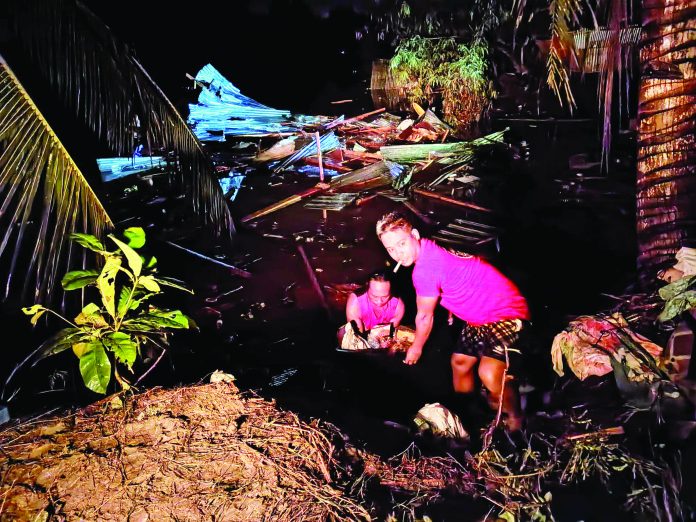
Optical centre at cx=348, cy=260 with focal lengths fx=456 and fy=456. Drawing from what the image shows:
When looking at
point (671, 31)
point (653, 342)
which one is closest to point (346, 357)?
point (653, 342)

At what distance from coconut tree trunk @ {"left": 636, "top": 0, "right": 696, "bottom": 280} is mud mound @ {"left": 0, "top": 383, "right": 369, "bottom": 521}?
12.3ft

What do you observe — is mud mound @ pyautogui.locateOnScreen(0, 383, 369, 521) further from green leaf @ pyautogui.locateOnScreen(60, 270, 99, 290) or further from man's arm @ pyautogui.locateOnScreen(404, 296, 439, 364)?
man's arm @ pyautogui.locateOnScreen(404, 296, 439, 364)

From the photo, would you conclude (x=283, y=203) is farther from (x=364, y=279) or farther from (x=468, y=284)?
(x=468, y=284)

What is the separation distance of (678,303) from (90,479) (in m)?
3.84

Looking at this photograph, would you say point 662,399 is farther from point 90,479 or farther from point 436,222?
point 436,222

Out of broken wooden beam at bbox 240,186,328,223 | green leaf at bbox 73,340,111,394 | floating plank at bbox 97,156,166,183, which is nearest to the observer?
green leaf at bbox 73,340,111,394

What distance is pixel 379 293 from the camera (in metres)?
4.73

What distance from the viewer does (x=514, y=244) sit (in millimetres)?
6781

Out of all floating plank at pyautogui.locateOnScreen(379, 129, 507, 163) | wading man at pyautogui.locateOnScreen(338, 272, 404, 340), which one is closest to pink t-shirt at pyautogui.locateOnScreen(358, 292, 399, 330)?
wading man at pyautogui.locateOnScreen(338, 272, 404, 340)

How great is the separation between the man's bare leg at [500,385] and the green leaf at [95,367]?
2.77m

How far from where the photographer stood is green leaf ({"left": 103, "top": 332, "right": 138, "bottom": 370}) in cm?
272

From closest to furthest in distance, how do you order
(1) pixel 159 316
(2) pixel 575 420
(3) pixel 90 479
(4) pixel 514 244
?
(3) pixel 90 479
(1) pixel 159 316
(2) pixel 575 420
(4) pixel 514 244

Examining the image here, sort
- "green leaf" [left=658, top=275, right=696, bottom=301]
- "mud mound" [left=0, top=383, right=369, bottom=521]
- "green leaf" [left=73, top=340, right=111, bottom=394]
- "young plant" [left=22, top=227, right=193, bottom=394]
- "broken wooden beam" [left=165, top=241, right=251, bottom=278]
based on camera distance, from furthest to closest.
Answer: "broken wooden beam" [left=165, top=241, right=251, bottom=278]
"green leaf" [left=658, top=275, right=696, bottom=301]
"young plant" [left=22, top=227, right=193, bottom=394]
"green leaf" [left=73, top=340, right=111, bottom=394]
"mud mound" [left=0, top=383, right=369, bottom=521]

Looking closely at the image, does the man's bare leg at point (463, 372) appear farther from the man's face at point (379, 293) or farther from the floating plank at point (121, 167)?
the floating plank at point (121, 167)
